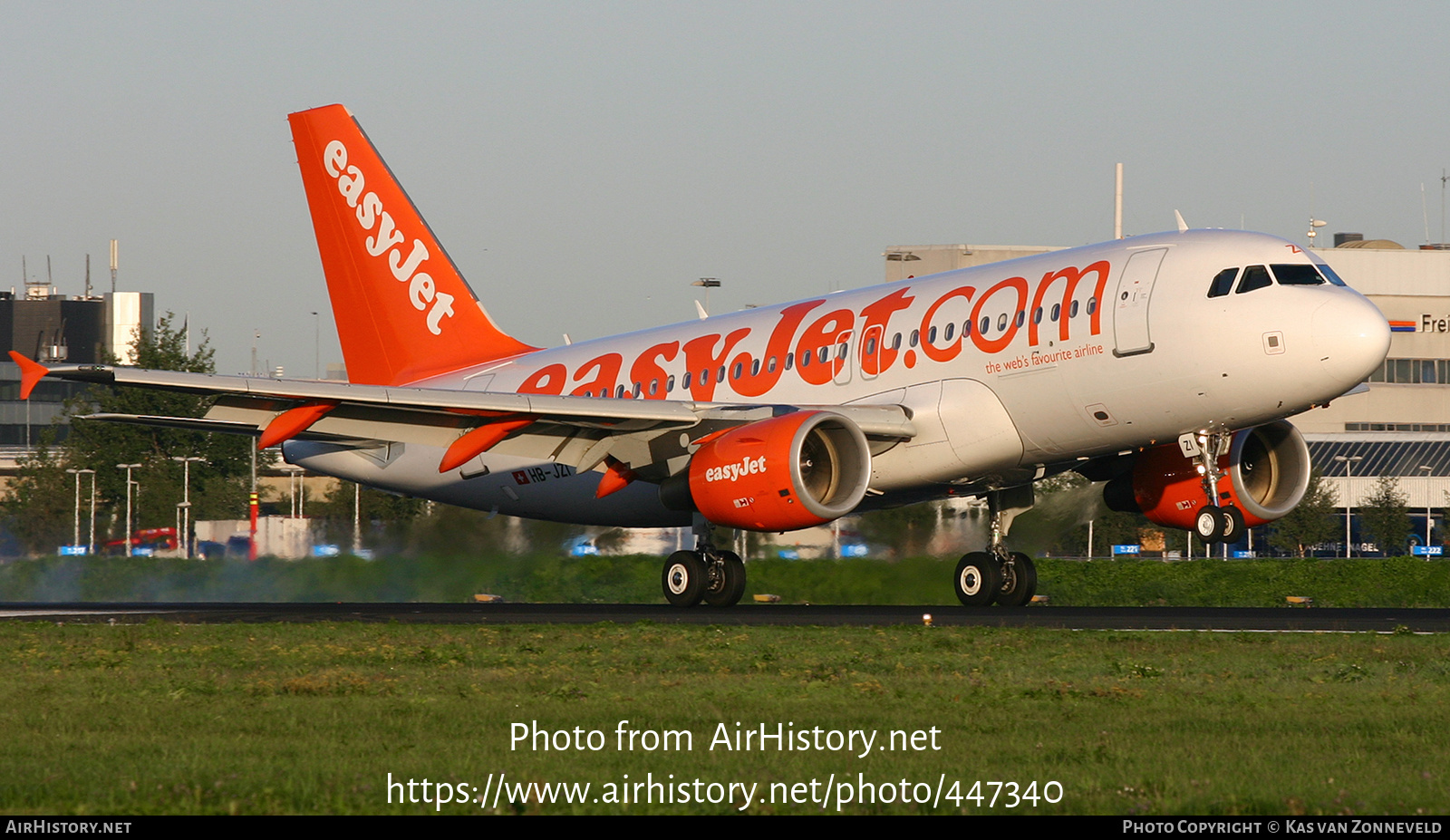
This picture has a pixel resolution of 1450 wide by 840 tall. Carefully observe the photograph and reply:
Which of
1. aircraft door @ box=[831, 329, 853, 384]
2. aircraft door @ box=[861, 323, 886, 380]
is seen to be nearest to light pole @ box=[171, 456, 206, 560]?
aircraft door @ box=[831, 329, 853, 384]

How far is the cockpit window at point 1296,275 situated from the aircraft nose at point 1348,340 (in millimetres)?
630

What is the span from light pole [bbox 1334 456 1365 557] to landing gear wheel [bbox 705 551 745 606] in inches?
2626

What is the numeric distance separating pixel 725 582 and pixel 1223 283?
934 cm

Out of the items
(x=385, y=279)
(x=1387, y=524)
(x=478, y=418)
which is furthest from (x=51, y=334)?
(x=478, y=418)

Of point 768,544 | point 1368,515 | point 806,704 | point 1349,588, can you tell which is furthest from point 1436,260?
point 806,704

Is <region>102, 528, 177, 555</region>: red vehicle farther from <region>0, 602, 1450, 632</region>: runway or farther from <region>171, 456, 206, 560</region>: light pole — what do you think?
<region>0, 602, 1450, 632</region>: runway

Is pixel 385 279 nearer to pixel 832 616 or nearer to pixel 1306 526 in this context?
pixel 832 616

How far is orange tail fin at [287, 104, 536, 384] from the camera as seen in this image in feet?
111

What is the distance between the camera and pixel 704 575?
1078 inches

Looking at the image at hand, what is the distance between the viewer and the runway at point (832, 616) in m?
21.8

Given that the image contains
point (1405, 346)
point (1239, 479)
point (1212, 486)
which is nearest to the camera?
point (1212, 486)

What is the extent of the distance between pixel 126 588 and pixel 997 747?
114ft

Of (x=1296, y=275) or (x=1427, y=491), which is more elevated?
(x=1296, y=275)

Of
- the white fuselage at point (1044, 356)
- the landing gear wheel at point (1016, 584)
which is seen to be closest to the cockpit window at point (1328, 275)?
the white fuselage at point (1044, 356)
